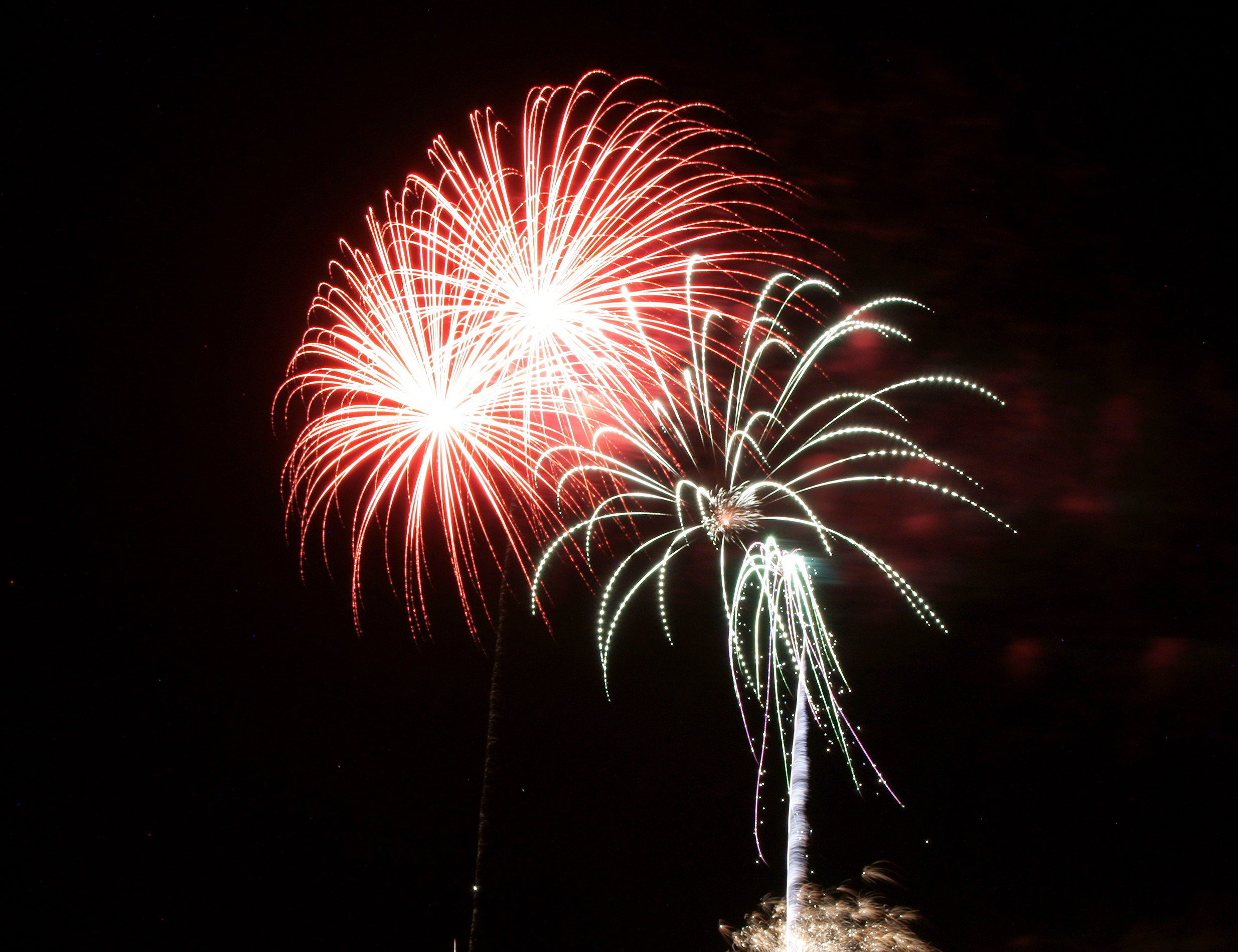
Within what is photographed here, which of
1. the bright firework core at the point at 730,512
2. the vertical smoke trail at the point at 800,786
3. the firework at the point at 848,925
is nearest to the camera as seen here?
the bright firework core at the point at 730,512

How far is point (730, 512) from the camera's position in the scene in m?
8.23

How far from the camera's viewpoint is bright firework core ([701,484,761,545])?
819cm

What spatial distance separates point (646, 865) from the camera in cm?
1461

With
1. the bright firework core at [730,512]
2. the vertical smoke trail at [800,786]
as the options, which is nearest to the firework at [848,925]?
the vertical smoke trail at [800,786]

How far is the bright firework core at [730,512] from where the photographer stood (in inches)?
322

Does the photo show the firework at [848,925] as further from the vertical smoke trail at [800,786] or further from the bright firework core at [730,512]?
the bright firework core at [730,512]

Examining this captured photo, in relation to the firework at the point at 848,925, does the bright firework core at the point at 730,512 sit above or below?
above

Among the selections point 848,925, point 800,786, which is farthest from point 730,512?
point 848,925

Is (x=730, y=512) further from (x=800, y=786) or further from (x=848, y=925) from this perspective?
(x=848, y=925)

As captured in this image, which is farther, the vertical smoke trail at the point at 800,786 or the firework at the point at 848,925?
the firework at the point at 848,925

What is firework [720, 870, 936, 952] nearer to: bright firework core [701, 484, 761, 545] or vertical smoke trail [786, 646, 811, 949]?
vertical smoke trail [786, 646, 811, 949]

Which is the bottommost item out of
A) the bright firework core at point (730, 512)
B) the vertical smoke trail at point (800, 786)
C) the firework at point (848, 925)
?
the firework at point (848, 925)

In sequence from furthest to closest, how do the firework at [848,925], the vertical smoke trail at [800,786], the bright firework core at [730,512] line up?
the firework at [848,925] → the vertical smoke trail at [800,786] → the bright firework core at [730,512]

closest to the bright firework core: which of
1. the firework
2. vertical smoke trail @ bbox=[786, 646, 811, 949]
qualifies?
vertical smoke trail @ bbox=[786, 646, 811, 949]
